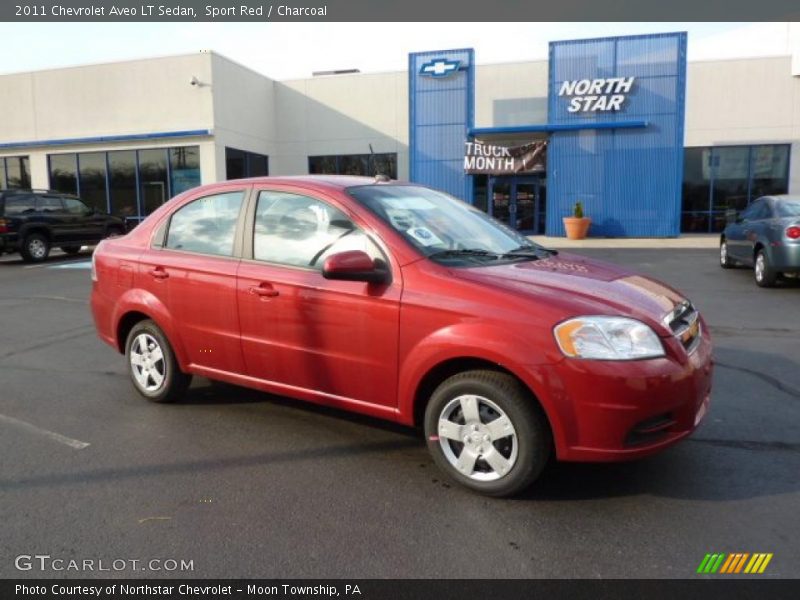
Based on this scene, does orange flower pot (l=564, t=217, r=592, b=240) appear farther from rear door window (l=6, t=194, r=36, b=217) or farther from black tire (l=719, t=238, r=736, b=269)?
rear door window (l=6, t=194, r=36, b=217)

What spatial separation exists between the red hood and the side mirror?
0.45m

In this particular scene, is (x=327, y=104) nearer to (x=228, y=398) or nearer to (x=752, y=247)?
(x=752, y=247)

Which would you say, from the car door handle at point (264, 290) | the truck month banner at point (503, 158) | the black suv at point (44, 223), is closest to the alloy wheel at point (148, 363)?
the car door handle at point (264, 290)

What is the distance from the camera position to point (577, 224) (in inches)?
868

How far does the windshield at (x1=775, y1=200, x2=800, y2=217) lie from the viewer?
1021 centimetres

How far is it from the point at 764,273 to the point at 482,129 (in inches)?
570

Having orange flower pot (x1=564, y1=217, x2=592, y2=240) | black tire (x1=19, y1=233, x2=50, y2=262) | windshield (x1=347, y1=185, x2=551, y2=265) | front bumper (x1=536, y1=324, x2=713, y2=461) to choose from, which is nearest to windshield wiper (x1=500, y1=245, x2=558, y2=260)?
windshield (x1=347, y1=185, x2=551, y2=265)

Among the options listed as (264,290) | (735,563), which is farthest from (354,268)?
(735,563)

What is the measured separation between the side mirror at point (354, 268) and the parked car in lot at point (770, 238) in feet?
28.2

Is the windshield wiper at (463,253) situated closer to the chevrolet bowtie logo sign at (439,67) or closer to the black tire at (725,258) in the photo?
the black tire at (725,258)
